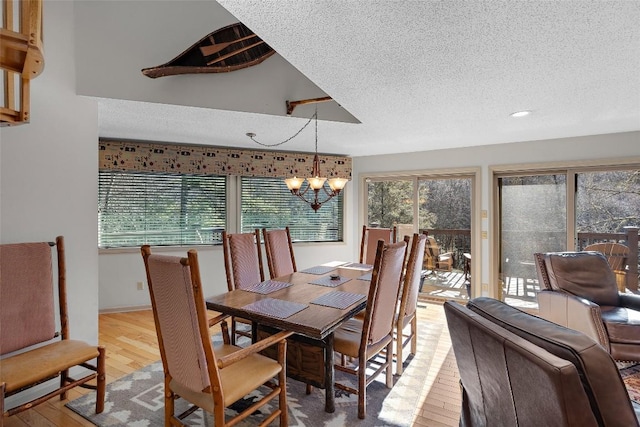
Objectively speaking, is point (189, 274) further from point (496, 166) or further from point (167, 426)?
point (496, 166)

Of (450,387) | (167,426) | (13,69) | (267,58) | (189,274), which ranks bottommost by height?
(450,387)

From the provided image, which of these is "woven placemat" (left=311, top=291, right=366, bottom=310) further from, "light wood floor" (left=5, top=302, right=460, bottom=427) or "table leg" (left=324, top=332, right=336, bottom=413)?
"light wood floor" (left=5, top=302, right=460, bottom=427)

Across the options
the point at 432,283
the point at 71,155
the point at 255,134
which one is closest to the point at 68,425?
the point at 71,155

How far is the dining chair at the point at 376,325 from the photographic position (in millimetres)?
2016

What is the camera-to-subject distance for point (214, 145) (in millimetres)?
4434

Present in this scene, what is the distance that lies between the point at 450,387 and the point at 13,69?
2930 millimetres

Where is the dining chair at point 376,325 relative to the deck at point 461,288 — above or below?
above

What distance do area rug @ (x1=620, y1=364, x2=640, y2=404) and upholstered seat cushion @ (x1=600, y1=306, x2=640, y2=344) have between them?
10.5 inches

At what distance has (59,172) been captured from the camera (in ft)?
7.94

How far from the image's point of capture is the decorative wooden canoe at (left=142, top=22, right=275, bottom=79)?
2.63m

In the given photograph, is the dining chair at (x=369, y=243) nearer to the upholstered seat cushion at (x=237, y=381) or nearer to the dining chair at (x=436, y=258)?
the dining chair at (x=436, y=258)

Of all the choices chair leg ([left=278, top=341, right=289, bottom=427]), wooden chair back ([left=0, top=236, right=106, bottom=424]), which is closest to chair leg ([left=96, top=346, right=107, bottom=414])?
wooden chair back ([left=0, top=236, right=106, bottom=424])

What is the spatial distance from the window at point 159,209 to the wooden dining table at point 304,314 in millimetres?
2246

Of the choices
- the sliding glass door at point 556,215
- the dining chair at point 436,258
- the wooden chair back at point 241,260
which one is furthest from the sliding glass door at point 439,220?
the wooden chair back at point 241,260
